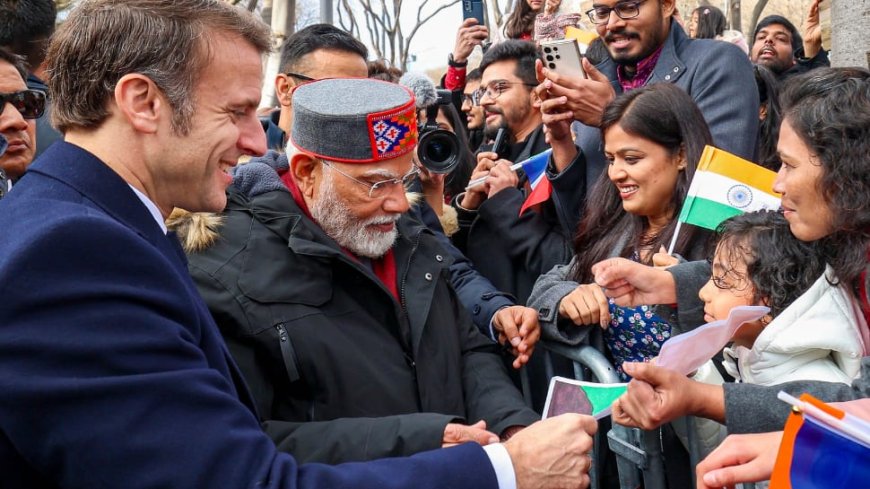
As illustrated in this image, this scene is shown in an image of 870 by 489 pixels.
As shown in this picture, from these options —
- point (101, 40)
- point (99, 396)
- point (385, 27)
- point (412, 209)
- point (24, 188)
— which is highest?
point (101, 40)

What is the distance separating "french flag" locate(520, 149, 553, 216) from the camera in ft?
12.5

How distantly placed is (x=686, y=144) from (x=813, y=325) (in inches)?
48.9

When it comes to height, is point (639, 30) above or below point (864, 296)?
above

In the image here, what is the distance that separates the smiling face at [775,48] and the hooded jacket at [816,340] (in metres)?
5.59

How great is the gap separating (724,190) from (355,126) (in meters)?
1.33

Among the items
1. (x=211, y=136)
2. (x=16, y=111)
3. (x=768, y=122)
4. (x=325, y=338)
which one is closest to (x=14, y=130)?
(x=16, y=111)

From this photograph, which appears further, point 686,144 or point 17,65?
point 17,65

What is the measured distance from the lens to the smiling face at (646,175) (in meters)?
3.26

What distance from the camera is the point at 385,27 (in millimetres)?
23531

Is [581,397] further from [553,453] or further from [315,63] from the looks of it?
[315,63]

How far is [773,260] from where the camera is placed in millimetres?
2508

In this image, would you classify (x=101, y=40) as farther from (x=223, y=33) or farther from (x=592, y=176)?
(x=592, y=176)

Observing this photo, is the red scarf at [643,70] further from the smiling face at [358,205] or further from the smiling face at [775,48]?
the smiling face at [775,48]

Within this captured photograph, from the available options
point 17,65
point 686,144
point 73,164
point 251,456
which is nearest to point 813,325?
point 686,144
